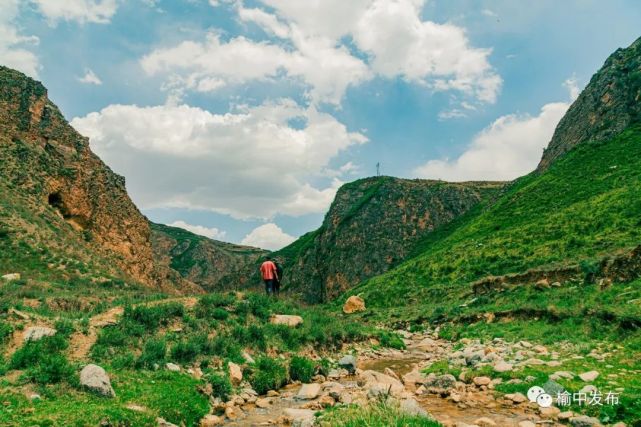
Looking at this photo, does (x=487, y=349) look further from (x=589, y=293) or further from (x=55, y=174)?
(x=55, y=174)

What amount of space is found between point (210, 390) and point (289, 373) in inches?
131

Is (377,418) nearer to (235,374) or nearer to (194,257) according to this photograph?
(235,374)

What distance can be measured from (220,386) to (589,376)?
30.3 ft

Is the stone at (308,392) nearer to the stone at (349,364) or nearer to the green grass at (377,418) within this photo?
the stone at (349,364)

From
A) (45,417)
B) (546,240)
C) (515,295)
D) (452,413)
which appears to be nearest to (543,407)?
(452,413)

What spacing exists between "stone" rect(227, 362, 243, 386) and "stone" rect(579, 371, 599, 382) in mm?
9160

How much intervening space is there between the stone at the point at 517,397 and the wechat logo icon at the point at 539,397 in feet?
0.45

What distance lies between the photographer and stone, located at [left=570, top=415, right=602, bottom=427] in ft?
25.0

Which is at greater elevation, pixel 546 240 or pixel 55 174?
pixel 55 174

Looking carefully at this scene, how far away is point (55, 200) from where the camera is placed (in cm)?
5094

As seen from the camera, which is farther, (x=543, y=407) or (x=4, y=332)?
(x=4, y=332)

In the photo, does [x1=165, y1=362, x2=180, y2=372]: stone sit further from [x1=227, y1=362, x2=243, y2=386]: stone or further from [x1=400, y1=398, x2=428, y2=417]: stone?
[x1=400, y1=398, x2=428, y2=417]: stone

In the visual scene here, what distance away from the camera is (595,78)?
68.1 m

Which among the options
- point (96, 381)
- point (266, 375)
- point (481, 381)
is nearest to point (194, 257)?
point (266, 375)
